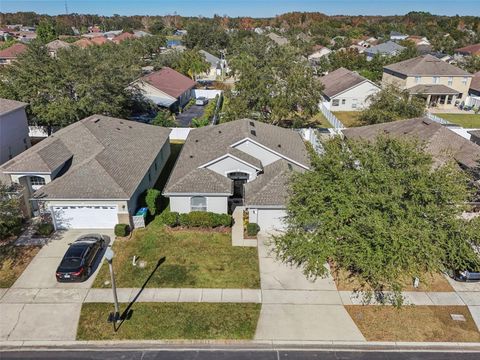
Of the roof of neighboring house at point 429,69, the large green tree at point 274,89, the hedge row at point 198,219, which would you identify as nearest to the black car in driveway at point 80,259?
the hedge row at point 198,219

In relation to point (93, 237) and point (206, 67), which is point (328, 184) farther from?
point (206, 67)

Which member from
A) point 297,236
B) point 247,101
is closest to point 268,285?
point 297,236

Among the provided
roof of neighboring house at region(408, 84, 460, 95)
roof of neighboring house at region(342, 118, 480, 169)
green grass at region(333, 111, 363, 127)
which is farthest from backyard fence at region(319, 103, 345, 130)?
roof of neighboring house at region(408, 84, 460, 95)

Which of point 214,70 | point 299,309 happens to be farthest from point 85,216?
point 214,70

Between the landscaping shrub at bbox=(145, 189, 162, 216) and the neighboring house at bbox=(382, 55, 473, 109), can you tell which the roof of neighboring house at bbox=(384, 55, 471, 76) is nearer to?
the neighboring house at bbox=(382, 55, 473, 109)

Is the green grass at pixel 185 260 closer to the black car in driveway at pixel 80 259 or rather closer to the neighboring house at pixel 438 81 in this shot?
the black car in driveway at pixel 80 259
